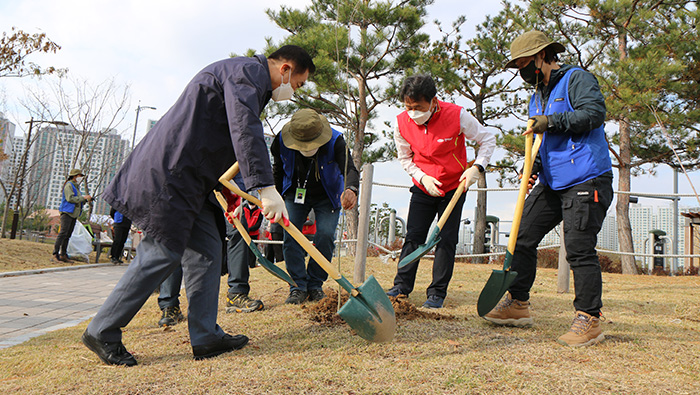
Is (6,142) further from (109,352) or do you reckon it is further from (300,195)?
(109,352)

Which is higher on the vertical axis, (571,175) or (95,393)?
(571,175)

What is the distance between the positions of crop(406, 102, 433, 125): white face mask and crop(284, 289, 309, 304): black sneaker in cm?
153

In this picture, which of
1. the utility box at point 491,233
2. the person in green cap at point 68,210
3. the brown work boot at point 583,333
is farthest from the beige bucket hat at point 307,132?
the utility box at point 491,233

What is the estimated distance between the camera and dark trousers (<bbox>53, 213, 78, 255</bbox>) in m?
8.98

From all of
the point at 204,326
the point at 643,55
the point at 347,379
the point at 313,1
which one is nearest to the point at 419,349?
the point at 347,379

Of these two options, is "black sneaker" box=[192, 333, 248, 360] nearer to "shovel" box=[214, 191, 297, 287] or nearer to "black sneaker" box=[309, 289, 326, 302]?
"shovel" box=[214, 191, 297, 287]

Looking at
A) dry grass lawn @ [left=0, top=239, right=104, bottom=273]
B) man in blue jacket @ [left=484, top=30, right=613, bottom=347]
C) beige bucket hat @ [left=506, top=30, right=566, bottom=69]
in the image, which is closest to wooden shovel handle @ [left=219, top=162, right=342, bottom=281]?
man in blue jacket @ [left=484, top=30, right=613, bottom=347]

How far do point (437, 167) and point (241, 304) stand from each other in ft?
5.62

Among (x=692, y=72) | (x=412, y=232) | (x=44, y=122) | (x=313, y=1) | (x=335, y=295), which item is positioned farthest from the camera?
(x=44, y=122)

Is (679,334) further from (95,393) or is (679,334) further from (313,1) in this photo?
(313,1)

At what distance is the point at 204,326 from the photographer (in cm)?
225

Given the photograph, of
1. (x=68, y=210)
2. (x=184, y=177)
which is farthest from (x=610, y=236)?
(x=68, y=210)

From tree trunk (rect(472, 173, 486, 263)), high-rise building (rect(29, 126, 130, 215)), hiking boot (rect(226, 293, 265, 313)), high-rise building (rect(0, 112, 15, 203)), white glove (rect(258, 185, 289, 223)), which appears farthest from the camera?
high-rise building (rect(29, 126, 130, 215))

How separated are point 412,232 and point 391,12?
350 inches
